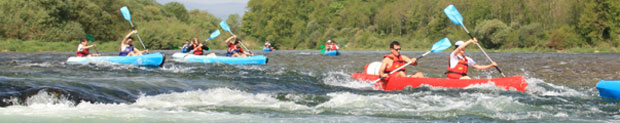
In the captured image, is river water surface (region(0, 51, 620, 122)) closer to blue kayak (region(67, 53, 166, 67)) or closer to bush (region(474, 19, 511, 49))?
blue kayak (region(67, 53, 166, 67))

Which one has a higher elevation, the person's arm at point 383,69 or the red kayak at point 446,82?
the person's arm at point 383,69

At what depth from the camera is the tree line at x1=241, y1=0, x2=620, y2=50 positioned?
3553 cm

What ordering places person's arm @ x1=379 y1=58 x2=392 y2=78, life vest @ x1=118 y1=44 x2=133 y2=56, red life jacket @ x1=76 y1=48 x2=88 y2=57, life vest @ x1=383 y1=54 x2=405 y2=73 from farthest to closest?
red life jacket @ x1=76 y1=48 x2=88 y2=57, life vest @ x1=118 y1=44 x2=133 y2=56, life vest @ x1=383 y1=54 x2=405 y2=73, person's arm @ x1=379 y1=58 x2=392 y2=78

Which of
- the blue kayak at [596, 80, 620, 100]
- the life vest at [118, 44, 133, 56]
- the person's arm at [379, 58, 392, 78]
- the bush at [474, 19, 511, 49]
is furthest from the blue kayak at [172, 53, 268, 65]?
the bush at [474, 19, 511, 49]

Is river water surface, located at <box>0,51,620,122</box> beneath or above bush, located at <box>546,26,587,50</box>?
beneath

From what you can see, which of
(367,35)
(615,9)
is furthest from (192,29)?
(615,9)

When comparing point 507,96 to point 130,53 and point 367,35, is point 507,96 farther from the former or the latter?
point 367,35

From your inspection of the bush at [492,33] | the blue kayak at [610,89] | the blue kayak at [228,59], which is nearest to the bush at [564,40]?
the bush at [492,33]

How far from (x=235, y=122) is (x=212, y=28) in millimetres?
57231

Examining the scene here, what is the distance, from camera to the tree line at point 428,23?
35.5 m

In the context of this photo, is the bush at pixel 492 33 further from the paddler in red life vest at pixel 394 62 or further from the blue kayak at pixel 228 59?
the paddler in red life vest at pixel 394 62

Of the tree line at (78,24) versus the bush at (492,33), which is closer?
the tree line at (78,24)

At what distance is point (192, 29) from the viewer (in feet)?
156

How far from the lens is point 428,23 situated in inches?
1944
